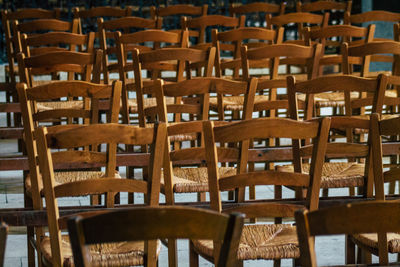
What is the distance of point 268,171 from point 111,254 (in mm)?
643

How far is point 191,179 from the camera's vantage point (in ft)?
12.5

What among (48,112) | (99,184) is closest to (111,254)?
(99,184)

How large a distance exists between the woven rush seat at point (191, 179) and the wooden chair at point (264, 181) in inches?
22.7

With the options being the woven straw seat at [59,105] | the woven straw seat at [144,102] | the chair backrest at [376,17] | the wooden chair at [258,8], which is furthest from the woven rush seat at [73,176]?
the wooden chair at [258,8]

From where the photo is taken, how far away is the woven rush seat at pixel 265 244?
282 centimetres

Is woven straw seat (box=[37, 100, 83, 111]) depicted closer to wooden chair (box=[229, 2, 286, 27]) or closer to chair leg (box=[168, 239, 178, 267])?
chair leg (box=[168, 239, 178, 267])

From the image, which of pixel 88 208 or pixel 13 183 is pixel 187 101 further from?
pixel 88 208

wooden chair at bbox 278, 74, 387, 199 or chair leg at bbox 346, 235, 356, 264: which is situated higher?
wooden chair at bbox 278, 74, 387, 199

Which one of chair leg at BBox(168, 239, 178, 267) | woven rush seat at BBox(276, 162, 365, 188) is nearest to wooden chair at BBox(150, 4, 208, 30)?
woven rush seat at BBox(276, 162, 365, 188)

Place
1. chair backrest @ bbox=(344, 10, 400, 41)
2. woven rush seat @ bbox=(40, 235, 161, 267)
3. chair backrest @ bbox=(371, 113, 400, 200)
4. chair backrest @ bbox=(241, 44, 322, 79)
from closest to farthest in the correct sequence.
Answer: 1. woven rush seat @ bbox=(40, 235, 161, 267)
2. chair backrest @ bbox=(371, 113, 400, 200)
3. chair backrest @ bbox=(241, 44, 322, 79)
4. chair backrest @ bbox=(344, 10, 400, 41)

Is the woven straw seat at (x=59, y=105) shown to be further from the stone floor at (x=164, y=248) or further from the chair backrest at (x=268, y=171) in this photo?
the chair backrest at (x=268, y=171)

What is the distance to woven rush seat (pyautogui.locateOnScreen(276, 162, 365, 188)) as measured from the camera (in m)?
3.65

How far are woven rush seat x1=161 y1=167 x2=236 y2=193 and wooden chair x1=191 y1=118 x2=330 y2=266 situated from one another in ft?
1.89

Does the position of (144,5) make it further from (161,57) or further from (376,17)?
(161,57)
